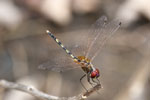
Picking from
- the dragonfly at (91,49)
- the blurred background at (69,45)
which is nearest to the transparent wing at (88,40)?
the dragonfly at (91,49)

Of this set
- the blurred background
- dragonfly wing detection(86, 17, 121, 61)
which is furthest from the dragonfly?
the blurred background

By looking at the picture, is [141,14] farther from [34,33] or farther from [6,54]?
[6,54]

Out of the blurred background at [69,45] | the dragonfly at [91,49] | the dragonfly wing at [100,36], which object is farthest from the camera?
the blurred background at [69,45]

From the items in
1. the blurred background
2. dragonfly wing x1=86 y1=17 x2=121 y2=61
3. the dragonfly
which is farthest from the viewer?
the blurred background

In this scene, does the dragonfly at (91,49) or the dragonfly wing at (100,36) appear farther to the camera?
the dragonfly wing at (100,36)

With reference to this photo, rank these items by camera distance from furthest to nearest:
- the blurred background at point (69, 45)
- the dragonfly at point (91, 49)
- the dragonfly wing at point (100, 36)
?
1. the blurred background at point (69, 45)
2. the dragonfly wing at point (100, 36)
3. the dragonfly at point (91, 49)

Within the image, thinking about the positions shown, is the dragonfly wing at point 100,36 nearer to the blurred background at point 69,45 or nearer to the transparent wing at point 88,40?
the transparent wing at point 88,40

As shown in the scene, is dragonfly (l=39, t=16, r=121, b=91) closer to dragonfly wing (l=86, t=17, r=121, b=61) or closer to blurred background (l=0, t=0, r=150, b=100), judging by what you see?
dragonfly wing (l=86, t=17, r=121, b=61)
